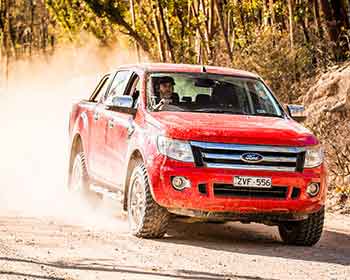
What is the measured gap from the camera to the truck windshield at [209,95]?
11672mm

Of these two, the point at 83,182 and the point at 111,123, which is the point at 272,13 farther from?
the point at 111,123

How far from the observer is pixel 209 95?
1188cm

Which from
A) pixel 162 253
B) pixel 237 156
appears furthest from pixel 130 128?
pixel 162 253

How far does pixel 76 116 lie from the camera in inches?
567

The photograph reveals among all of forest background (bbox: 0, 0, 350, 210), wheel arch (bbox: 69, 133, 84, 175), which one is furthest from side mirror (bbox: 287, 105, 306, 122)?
wheel arch (bbox: 69, 133, 84, 175)

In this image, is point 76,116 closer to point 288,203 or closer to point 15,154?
point 288,203

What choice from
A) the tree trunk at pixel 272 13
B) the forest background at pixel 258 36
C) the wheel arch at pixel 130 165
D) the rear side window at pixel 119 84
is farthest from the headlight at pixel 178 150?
the tree trunk at pixel 272 13

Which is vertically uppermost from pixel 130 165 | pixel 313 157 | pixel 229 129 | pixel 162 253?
pixel 229 129

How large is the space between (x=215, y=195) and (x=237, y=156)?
42cm

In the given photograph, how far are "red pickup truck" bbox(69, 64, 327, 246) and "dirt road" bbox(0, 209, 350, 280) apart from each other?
12.6 inches

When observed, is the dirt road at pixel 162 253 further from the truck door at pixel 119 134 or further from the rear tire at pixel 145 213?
the truck door at pixel 119 134

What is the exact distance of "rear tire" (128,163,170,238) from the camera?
10664mm

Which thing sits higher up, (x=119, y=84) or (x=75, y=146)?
(x=119, y=84)

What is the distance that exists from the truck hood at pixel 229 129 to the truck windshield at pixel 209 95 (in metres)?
0.38
